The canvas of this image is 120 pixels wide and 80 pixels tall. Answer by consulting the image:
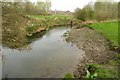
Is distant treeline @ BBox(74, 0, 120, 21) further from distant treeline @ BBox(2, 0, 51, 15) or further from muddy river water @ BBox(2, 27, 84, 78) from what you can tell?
muddy river water @ BBox(2, 27, 84, 78)

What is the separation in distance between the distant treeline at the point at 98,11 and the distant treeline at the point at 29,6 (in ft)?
42.8

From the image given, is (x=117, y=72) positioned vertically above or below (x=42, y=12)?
below

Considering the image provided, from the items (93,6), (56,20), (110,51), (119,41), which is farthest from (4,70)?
(93,6)

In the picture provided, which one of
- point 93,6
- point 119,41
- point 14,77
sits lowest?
point 14,77

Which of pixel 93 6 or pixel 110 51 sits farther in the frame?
pixel 93 6

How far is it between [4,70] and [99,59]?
974 centimetres

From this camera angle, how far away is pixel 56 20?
62.9 metres

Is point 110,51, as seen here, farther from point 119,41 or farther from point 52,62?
point 52,62

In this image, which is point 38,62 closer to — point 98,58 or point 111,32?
point 98,58

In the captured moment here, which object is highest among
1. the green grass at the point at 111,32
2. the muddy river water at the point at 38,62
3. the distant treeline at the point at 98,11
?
the distant treeline at the point at 98,11

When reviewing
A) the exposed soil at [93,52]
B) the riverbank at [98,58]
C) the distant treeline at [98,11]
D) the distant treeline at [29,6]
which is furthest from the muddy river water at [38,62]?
the distant treeline at [98,11]

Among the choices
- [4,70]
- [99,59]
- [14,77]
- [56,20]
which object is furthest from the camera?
[56,20]

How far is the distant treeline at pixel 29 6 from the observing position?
111 ft

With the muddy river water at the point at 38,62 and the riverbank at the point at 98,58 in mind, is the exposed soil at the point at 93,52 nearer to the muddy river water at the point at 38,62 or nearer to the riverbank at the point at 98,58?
the riverbank at the point at 98,58
